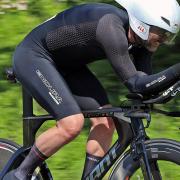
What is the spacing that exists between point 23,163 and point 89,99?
0.63 meters

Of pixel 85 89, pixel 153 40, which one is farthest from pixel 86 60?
pixel 153 40

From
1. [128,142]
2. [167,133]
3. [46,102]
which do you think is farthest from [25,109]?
[167,133]

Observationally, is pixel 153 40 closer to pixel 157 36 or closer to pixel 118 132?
pixel 157 36

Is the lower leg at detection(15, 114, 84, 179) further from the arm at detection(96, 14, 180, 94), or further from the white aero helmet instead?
the white aero helmet

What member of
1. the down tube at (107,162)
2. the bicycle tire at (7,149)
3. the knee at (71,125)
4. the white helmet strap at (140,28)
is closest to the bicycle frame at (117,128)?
the down tube at (107,162)

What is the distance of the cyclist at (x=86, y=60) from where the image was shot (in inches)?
168

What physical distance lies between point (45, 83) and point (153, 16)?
83 centimetres

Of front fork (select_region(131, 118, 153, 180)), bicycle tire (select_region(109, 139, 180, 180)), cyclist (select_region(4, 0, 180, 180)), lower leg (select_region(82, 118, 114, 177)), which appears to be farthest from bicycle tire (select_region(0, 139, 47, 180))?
front fork (select_region(131, 118, 153, 180))

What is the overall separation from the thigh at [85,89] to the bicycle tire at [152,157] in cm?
44

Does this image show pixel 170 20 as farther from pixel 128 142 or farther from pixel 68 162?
pixel 68 162

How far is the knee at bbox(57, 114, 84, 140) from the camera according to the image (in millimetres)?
4410

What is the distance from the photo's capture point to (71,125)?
441cm

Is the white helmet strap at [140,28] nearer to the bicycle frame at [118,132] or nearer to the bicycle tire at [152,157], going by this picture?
the bicycle frame at [118,132]

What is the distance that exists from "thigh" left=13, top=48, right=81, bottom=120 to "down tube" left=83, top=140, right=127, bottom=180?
371 millimetres
